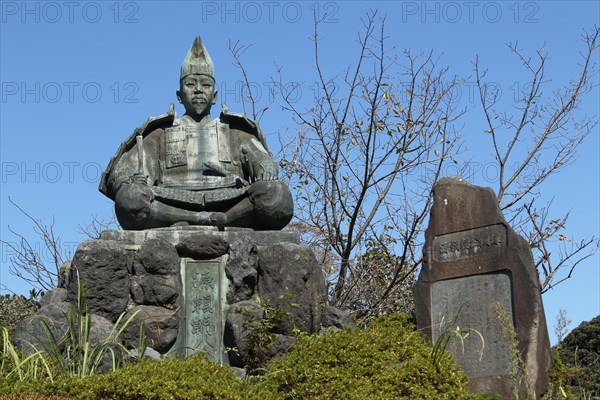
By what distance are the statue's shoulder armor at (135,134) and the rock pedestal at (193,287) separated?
87cm

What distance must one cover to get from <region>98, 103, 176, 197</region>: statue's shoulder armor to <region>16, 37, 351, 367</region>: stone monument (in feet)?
0.11

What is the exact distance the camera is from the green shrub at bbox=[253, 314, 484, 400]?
6.50 metres

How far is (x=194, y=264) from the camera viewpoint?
27.2 ft

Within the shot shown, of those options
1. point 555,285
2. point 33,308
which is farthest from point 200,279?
point 555,285

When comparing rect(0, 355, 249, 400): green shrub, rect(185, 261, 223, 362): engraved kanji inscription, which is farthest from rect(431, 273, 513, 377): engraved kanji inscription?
rect(0, 355, 249, 400): green shrub

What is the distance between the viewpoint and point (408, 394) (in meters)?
6.55

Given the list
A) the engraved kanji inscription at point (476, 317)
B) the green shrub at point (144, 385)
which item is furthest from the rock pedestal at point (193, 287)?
the green shrub at point (144, 385)

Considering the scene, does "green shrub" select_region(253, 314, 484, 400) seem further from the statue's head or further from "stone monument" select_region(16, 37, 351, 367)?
the statue's head

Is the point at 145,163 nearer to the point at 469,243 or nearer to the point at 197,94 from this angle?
the point at 197,94

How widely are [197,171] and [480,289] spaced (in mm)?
2843

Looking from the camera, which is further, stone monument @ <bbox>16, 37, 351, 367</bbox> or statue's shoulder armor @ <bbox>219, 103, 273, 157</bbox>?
statue's shoulder armor @ <bbox>219, 103, 273, 157</bbox>

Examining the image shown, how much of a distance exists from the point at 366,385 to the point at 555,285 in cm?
764

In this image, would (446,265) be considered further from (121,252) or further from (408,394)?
(121,252)

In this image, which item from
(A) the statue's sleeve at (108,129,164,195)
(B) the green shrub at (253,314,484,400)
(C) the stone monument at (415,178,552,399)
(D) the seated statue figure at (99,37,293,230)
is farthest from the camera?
(A) the statue's sleeve at (108,129,164,195)
